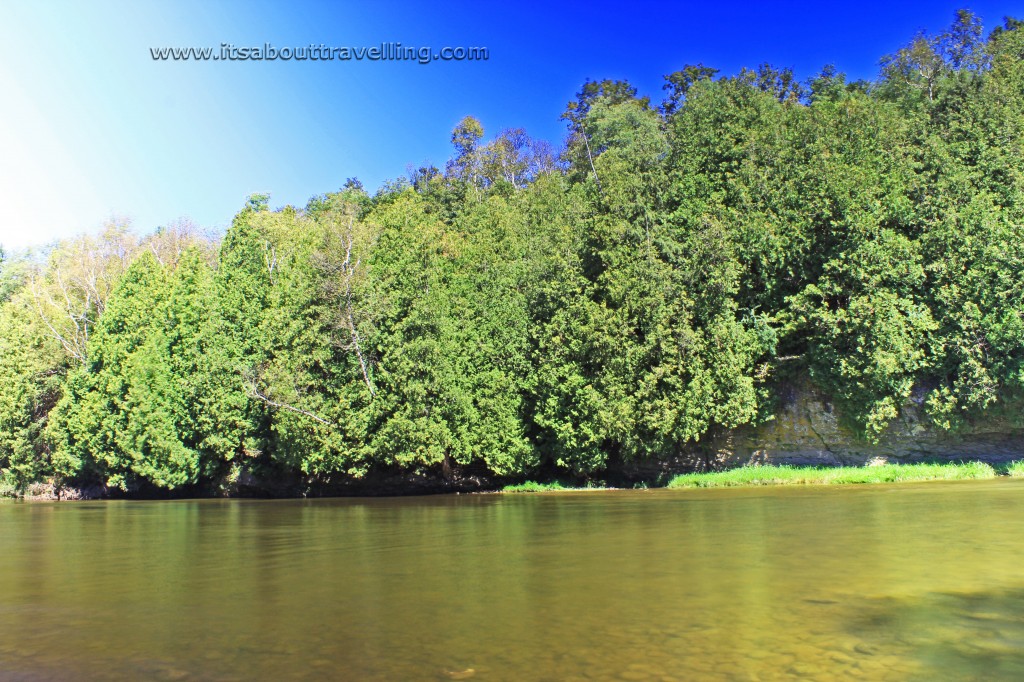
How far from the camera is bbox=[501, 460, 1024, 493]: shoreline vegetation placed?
37.4m

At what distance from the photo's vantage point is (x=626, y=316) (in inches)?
1619

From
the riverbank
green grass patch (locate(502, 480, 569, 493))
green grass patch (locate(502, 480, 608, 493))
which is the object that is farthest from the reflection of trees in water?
green grass patch (locate(502, 480, 569, 493))

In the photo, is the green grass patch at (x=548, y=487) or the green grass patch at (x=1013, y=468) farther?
the green grass patch at (x=548, y=487)

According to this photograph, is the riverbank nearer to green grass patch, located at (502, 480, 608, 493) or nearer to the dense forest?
green grass patch, located at (502, 480, 608, 493)

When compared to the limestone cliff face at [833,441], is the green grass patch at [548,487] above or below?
below

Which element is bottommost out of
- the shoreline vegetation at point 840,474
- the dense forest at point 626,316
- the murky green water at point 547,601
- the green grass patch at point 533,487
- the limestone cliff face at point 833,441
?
the green grass patch at point 533,487

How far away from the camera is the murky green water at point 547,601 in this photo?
336 inches

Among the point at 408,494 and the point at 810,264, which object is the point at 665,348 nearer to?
the point at 810,264

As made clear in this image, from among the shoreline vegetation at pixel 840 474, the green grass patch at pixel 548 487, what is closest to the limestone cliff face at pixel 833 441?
the shoreline vegetation at pixel 840 474

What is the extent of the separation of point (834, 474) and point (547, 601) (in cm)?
3129

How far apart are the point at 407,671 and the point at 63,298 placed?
2741 inches

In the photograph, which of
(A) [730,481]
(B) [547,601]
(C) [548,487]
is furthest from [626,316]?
(B) [547,601]

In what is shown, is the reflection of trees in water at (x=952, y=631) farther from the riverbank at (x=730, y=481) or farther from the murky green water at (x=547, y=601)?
the riverbank at (x=730, y=481)

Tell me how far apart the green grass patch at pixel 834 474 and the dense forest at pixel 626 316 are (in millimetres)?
2229
